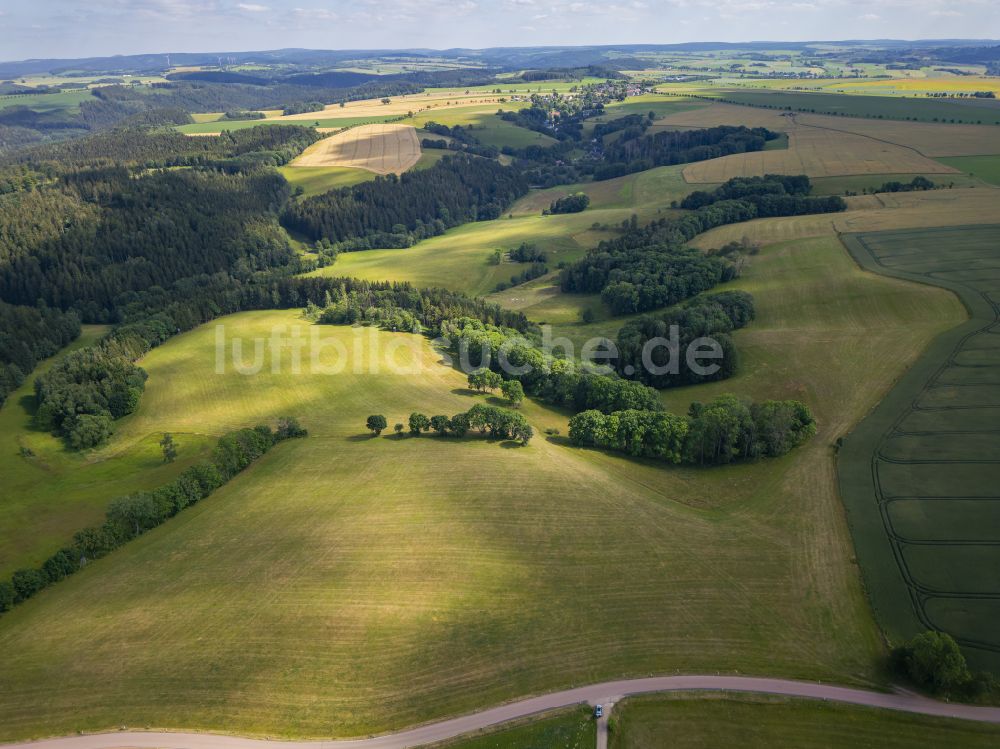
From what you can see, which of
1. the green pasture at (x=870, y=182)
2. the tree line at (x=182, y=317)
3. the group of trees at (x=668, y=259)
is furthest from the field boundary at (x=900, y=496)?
the green pasture at (x=870, y=182)

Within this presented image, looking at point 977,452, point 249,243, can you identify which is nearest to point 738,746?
point 977,452

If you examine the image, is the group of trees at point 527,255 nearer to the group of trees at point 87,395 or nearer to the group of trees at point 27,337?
the group of trees at point 87,395

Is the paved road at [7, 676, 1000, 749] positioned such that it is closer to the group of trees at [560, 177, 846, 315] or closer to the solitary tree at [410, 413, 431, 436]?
the solitary tree at [410, 413, 431, 436]

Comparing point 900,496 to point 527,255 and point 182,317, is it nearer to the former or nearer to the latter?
point 527,255

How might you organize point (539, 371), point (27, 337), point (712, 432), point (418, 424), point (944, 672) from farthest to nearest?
point (27, 337)
point (539, 371)
point (418, 424)
point (712, 432)
point (944, 672)

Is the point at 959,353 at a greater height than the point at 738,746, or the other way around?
the point at 959,353

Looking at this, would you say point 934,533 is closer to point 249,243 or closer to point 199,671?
point 199,671

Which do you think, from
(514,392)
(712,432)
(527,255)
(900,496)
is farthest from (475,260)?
(900,496)
